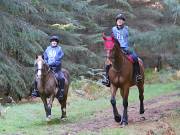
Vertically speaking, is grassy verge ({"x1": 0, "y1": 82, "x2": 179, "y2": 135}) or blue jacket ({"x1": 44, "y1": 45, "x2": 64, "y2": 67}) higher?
blue jacket ({"x1": 44, "y1": 45, "x2": 64, "y2": 67})

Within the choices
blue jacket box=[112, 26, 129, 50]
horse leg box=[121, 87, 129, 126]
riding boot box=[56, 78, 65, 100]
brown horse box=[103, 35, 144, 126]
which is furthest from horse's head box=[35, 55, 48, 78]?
horse leg box=[121, 87, 129, 126]

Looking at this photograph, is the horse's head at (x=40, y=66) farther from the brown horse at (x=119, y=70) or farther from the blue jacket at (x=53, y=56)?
the brown horse at (x=119, y=70)

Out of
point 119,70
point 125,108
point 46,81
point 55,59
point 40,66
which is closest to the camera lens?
point 119,70

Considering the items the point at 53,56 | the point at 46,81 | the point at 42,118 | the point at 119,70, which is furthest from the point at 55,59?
the point at 119,70

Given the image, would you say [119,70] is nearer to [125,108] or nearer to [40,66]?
[125,108]

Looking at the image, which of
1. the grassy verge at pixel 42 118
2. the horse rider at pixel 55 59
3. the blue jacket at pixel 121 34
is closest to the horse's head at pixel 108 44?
the blue jacket at pixel 121 34

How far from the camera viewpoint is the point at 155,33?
21.0 metres

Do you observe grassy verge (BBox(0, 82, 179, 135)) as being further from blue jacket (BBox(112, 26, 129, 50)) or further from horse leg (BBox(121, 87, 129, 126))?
Answer: blue jacket (BBox(112, 26, 129, 50))

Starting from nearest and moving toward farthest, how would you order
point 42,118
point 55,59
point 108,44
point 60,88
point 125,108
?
point 108,44 → point 125,108 → point 55,59 → point 60,88 → point 42,118

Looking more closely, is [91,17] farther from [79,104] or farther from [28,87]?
[79,104]

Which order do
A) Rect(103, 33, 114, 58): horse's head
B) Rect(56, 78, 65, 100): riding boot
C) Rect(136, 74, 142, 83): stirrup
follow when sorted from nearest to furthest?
Rect(103, 33, 114, 58): horse's head, Rect(136, 74, 142, 83): stirrup, Rect(56, 78, 65, 100): riding boot

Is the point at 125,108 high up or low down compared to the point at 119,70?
down

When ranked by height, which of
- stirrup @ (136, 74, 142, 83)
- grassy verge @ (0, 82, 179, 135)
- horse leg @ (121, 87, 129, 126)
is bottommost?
grassy verge @ (0, 82, 179, 135)

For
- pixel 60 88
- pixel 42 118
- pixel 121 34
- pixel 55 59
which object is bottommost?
pixel 42 118
